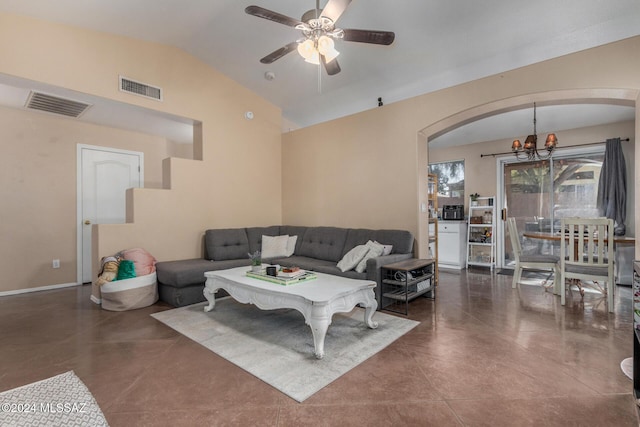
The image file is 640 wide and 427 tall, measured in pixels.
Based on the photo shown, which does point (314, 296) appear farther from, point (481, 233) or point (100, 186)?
point (481, 233)

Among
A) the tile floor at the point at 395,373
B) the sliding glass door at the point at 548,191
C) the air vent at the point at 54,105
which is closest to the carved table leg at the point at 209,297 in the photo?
the tile floor at the point at 395,373

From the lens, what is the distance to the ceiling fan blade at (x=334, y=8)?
222cm

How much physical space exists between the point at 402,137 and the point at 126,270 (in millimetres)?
3845

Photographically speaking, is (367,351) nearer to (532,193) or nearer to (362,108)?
(362,108)

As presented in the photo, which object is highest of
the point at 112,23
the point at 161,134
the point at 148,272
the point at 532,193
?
the point at 112,23

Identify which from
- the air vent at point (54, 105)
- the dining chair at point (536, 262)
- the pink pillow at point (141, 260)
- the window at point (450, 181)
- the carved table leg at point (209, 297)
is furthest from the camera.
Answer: the window at point (450, 181)

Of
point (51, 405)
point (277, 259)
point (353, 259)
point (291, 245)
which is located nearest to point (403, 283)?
point (353, 259)

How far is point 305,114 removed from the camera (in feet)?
18.5

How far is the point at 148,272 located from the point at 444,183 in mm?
6013

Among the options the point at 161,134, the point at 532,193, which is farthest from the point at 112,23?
the point at 532,193

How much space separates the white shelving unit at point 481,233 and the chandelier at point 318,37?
16.2 ft

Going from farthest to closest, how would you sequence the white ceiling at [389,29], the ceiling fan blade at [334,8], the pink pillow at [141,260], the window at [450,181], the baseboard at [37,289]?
the window at [450,181]
the baseboard at [37,289]
the pink pillow at [141,260]
the white ceiling at [389,29]
the ceiling fan blade at [334,8]

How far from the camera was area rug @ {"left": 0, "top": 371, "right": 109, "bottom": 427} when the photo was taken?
1.66 meters

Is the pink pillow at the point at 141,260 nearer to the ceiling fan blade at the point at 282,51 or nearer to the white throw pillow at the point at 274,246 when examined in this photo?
the white throw pillow at the point at 274,246
